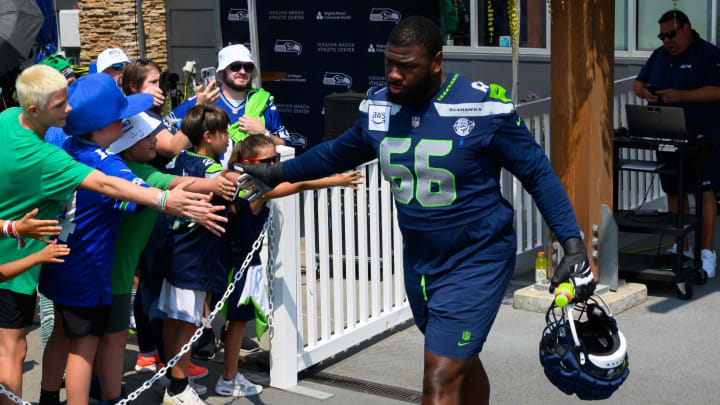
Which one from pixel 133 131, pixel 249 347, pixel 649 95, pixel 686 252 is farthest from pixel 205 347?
pixel 649 95

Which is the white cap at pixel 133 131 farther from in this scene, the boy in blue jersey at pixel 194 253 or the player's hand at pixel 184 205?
the player's hand at pixel 184 205

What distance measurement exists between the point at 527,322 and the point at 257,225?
2.38 m

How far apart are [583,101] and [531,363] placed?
6.31ft

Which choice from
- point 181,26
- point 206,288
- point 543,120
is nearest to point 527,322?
point 543,120

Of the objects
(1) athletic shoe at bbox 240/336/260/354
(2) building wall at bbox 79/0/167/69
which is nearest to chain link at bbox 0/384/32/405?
(1) athletic shoe at bbox 240/336/260/354

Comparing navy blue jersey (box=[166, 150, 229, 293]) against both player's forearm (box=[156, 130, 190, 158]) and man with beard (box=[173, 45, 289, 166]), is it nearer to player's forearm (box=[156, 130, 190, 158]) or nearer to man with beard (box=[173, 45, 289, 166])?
player's forearm (box=[156, 130, 190, 158])

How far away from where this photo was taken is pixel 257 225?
18.7 ft

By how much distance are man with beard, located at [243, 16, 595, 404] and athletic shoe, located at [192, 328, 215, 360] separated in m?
2.48

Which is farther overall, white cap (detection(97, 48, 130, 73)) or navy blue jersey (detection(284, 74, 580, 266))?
white cap (detection(97, 48, 130, 73))

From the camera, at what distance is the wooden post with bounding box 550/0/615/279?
22.8 ft

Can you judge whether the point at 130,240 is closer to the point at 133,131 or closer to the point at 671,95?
the point at 133,131

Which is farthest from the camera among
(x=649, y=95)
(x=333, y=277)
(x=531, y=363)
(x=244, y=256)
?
(x=649, y=95)

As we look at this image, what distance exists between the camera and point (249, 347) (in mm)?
6734

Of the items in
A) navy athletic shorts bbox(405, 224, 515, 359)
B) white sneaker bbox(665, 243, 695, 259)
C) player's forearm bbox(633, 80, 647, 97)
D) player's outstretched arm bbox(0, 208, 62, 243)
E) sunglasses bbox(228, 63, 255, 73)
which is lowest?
white sneaker bbox(665, 243, 695, 259)
